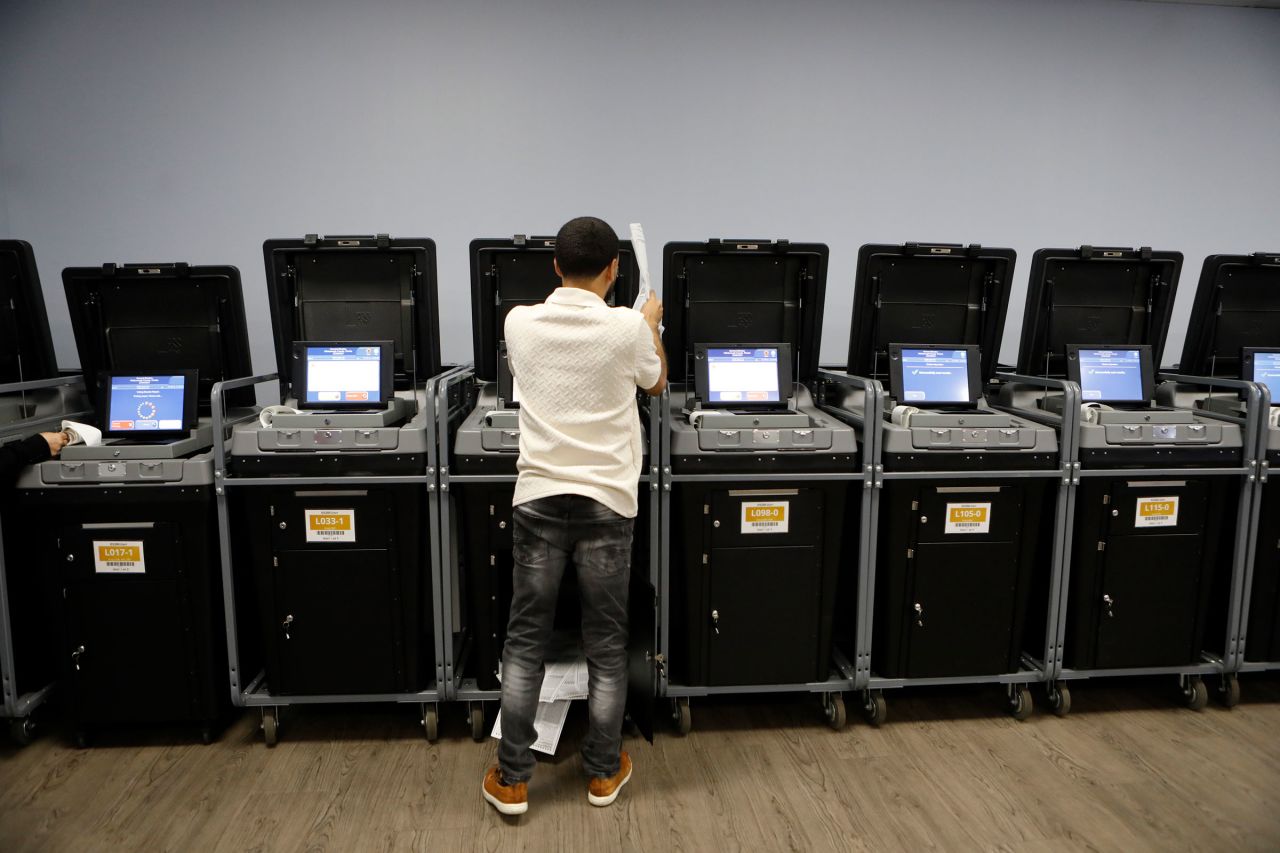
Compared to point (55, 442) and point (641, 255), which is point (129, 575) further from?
point (641, 255)

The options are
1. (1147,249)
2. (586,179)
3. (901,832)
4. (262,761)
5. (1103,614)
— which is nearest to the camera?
(901,832)

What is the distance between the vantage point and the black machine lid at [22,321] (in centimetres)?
243

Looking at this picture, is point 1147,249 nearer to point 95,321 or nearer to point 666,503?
point 666,503

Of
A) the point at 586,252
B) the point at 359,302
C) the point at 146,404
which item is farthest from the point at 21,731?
the point at 586,252

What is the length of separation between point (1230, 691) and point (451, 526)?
8.65 feet

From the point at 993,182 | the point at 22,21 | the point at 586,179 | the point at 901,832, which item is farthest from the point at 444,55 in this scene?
the point at 901,832

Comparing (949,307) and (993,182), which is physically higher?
(993,182)

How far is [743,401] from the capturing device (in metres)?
2.46

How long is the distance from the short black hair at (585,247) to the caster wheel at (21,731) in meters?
2.14

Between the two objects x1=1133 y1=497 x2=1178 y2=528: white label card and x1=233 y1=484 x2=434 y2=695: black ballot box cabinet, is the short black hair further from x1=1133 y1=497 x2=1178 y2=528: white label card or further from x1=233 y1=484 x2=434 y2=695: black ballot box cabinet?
x1=1133 y1=497 x2=1178 y2=528: white label card

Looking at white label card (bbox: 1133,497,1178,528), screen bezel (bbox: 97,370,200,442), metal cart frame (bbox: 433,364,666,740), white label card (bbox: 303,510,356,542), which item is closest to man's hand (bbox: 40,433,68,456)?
screen bezel (bbox: 97,370,200,442)

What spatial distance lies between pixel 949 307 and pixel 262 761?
8.84 ft

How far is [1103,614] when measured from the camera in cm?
244

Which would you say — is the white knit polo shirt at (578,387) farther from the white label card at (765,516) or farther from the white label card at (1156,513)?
the white label card at (1156,513)
